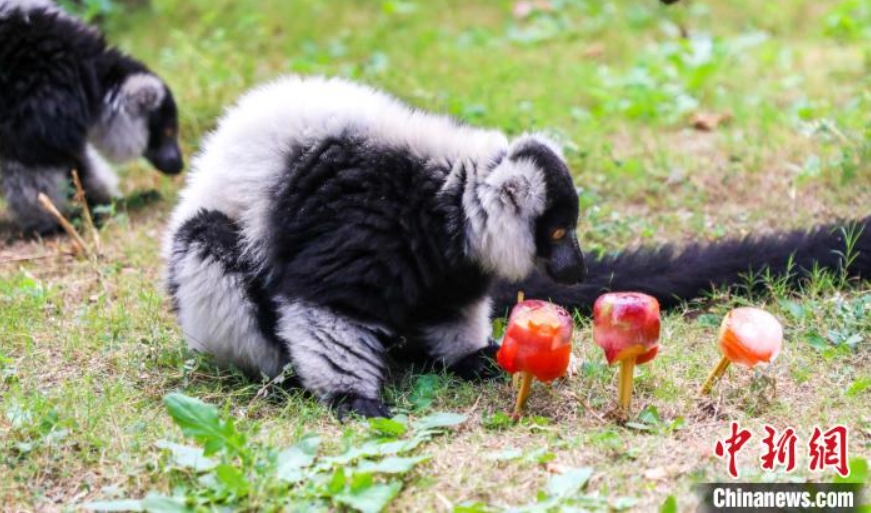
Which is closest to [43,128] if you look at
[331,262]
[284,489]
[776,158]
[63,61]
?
[63,61]

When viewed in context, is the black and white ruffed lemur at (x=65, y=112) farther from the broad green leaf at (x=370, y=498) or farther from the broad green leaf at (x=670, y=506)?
the broad green leaf at (x=670, y=506)

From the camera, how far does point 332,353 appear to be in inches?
164

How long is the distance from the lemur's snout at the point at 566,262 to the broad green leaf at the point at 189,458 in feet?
5.28

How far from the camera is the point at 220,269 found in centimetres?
436

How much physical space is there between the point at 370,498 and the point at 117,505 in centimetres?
79

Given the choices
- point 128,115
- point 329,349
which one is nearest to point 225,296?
point 329,349

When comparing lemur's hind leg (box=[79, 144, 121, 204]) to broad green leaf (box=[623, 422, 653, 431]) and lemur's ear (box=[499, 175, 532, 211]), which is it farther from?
broad green leaf (box=[623, 422, 653, 431])

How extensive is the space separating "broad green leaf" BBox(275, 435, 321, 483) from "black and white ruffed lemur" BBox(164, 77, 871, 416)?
1.72 feet

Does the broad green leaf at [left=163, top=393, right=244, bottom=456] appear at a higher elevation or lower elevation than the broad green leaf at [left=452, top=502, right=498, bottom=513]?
higher

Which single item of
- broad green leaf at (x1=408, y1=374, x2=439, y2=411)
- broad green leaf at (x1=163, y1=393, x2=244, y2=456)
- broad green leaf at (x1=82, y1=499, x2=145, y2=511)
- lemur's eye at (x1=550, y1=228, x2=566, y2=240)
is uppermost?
lemur's eye at (x1=550, y1=228, x2=566, y2=240)

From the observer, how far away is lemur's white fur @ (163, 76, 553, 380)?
4.18m

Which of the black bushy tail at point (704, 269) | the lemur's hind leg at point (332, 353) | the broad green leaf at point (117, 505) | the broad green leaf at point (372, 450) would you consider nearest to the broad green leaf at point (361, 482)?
the broad green leaf at point (372, 450)

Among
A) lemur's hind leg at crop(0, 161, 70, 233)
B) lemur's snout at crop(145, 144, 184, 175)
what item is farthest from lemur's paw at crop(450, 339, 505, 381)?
lemur's snout at crop(145, 144, 184, 175)

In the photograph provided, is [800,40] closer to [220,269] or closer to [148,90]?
[148,90]
